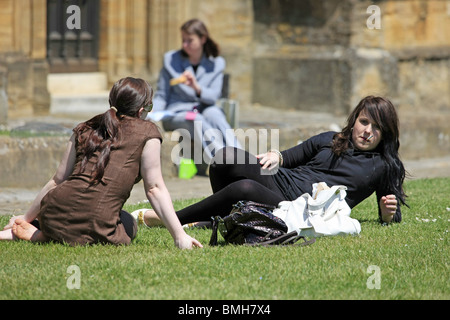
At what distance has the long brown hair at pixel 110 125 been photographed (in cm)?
522

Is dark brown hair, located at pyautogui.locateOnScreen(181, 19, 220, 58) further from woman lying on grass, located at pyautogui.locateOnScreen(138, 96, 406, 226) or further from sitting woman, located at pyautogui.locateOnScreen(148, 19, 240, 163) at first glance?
woman lying on grass, located at pyautogui.locateOnScreen(138, 96, 406, 226)

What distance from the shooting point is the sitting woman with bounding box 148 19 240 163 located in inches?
346

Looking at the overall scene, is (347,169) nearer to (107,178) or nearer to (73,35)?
(107,178)

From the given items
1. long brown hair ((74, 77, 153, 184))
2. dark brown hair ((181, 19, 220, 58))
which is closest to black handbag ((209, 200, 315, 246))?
long brown hair ((74, 77, 153, 184))

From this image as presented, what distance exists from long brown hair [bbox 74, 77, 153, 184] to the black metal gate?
6.37m

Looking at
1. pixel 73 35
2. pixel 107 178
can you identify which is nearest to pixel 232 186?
pixel 107 178

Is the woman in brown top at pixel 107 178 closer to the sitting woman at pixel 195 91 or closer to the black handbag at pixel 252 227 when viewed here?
the black handbag at pixel 252 227

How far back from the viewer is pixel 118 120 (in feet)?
17.4

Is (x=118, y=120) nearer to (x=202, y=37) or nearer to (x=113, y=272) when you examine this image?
(x=113, y=272)

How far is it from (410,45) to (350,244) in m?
9.02

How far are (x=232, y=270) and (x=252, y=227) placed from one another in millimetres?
674

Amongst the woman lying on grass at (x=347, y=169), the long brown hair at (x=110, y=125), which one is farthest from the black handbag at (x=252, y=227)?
the long brown hair at (x=110, y=125)
